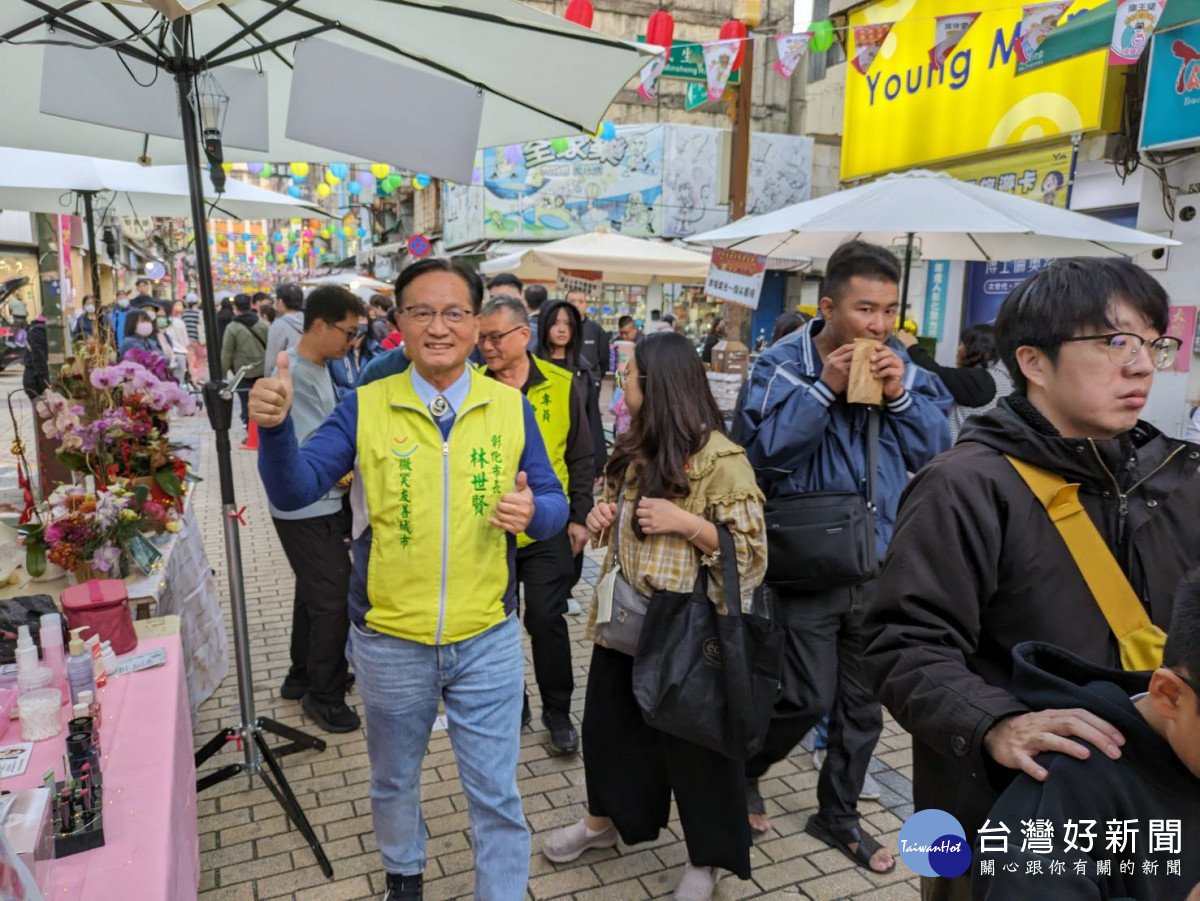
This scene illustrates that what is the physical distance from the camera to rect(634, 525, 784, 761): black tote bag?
2471mm

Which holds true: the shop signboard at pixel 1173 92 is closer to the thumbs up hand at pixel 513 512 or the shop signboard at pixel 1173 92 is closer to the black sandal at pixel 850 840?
the black sandal at pixel 850 840

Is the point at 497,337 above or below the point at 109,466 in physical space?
above

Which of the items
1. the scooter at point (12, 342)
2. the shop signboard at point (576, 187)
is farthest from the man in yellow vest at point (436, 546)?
the shop signboard at point (576, 187)

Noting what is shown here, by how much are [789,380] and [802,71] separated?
1050 inches

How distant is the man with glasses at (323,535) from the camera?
12.4 ft

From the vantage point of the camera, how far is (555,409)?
387 cm

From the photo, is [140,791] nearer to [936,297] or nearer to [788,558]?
[788,558]

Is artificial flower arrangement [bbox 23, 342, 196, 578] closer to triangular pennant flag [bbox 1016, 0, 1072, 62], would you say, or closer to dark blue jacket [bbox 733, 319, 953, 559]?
dark blue jacket [bbox 733, 319, 953, 559]

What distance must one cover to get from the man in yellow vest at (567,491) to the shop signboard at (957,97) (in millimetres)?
7035

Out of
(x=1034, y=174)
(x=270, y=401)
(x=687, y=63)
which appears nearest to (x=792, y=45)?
(x=687, y=63)

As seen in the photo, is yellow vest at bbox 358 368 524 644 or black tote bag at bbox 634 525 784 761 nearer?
yellow vest at bbox 358 368 524 644

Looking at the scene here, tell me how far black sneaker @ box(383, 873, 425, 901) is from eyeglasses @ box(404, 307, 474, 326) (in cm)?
180

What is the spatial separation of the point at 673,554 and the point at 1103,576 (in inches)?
52.1

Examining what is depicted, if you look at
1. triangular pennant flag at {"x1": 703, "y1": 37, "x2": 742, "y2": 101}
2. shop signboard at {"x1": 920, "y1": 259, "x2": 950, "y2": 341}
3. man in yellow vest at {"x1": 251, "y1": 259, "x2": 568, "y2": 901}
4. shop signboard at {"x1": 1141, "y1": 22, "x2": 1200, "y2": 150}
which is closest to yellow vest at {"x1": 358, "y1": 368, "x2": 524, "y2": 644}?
man in yellow vest at {"x1": 251, "y1": 259, "x2": 568, "y2": 901}
